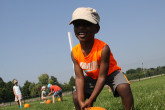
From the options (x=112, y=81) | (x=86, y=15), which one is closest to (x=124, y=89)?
(x=112, y=81)

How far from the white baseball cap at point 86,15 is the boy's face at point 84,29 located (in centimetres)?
9

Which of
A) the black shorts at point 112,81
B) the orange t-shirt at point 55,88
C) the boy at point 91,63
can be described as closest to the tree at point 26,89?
the orange t-shirt at point 55,88

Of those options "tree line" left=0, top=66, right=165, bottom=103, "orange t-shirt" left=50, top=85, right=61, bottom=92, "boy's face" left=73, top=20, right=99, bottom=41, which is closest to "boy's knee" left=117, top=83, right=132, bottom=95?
"boy's face" left=73, top=20, right=99, bottom=41

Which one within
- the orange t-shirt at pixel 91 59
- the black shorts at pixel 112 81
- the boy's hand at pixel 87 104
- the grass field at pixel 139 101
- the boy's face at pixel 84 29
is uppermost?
the boy's face at pixel 84 29

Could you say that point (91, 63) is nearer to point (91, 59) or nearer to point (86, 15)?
point (91, 59)

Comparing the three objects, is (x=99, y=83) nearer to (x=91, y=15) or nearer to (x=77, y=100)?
(x=77, y=100)

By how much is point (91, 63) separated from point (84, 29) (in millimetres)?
567

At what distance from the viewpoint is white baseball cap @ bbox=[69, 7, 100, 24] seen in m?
2.60

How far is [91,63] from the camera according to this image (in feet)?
9.71

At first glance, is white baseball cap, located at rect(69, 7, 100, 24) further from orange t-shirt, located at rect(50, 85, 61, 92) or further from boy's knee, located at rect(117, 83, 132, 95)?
orange t-shirt, located at rect(50, 85, 61, 92)

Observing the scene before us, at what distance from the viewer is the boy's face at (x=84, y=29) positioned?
8.81 ft

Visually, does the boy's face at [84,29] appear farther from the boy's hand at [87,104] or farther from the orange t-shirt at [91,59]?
the boy's hand at [87,104]

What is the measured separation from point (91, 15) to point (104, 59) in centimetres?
65

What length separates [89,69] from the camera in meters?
3.04
